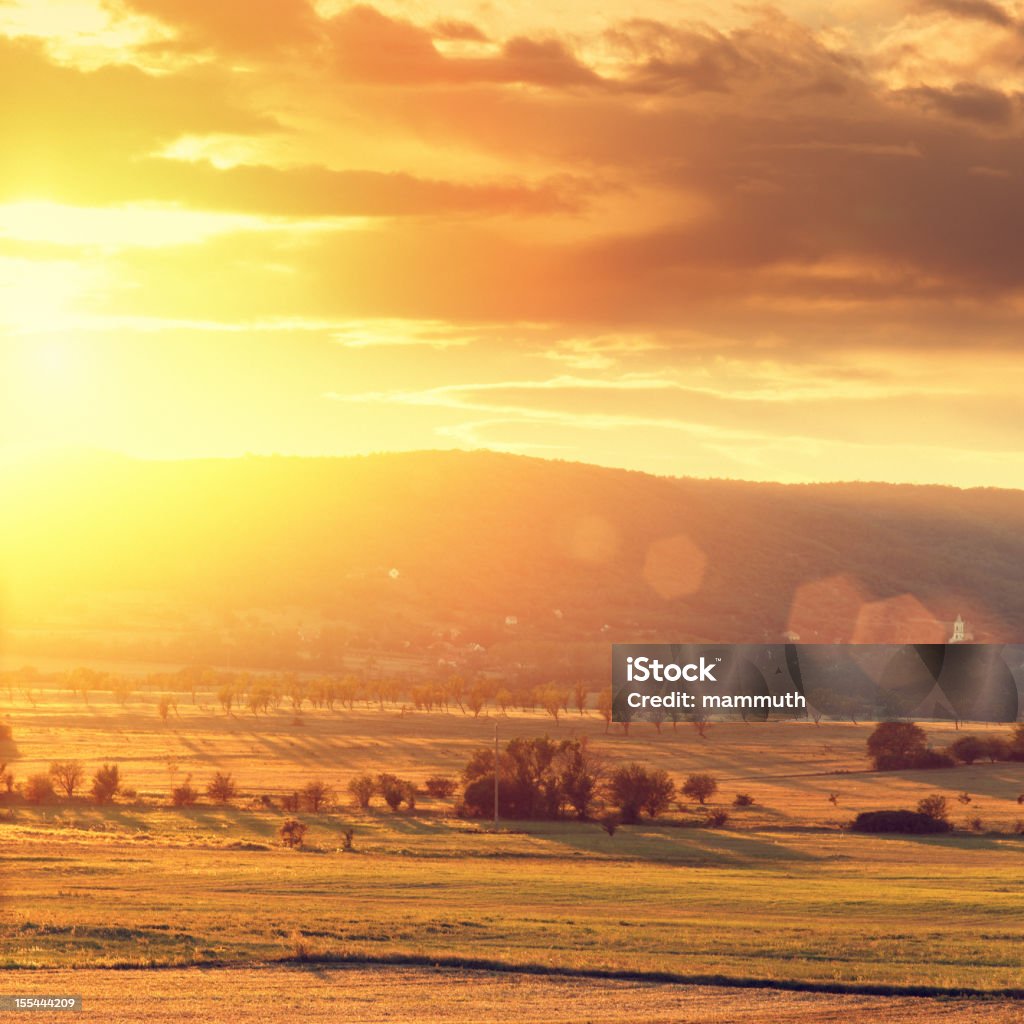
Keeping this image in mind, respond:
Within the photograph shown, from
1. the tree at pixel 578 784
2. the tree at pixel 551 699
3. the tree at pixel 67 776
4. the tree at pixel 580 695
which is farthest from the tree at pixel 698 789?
the tree at pixel 580 695

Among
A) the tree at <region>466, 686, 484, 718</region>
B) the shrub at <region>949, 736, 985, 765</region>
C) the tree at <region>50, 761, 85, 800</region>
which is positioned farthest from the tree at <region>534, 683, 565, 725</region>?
the tree at <region>50, 761, 85, 800</region>

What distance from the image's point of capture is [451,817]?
273 feet

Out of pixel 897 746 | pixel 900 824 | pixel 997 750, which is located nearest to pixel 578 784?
pixel 900 824

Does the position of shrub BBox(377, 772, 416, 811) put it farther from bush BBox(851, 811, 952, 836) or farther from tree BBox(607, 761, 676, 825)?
bush BBox(851, 811, 952, 836)

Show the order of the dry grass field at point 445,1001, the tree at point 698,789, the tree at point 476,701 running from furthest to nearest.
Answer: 1. the tree at point 476,701
2. the tree at point 698,789
3. the dry grass field at point 445,1001

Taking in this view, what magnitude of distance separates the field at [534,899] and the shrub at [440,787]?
5736 millimetres

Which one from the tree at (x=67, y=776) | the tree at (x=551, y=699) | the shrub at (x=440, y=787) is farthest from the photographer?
the tree at (x=551, y=699)

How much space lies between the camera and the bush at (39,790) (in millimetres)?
85875

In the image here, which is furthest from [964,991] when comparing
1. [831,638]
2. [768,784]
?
[831,638]

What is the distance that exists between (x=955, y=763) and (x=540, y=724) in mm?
51130

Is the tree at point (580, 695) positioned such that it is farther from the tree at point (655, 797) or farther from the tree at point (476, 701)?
the tree at point (655, 797)

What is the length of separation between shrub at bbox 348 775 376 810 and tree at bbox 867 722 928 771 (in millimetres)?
46370

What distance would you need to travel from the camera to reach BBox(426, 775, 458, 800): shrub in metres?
93.8

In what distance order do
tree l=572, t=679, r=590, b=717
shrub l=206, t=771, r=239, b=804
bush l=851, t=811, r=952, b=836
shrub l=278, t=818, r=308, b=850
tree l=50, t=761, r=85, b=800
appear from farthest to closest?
1. tree l=572, t=679, r=590, b=717
2. tree l=50, t=761, r=85, b=800
3. shrub l=206, t=771, r=239, b=804
4. bush l=851, t=811, r=952, b=836
5. shrub l=278, t=818, r=308, b=850
